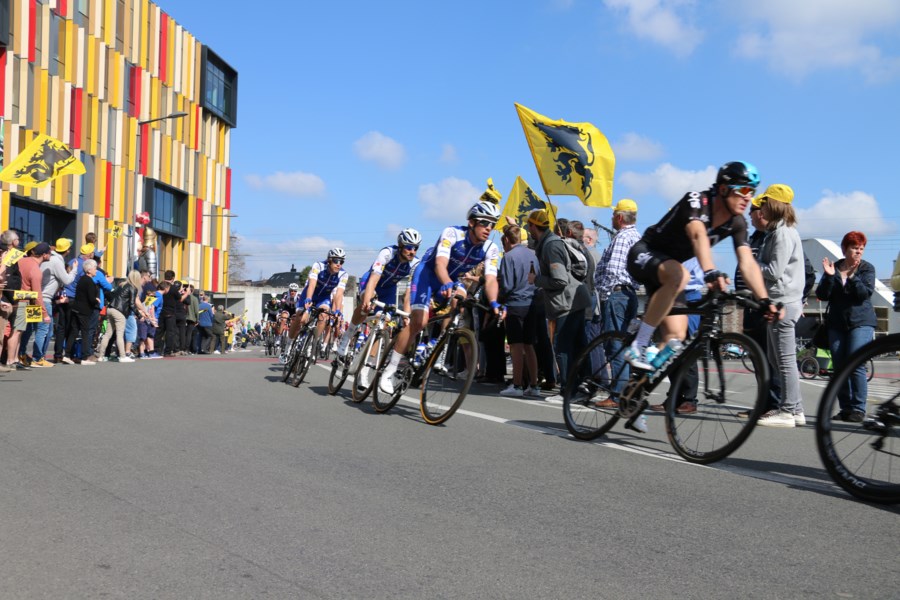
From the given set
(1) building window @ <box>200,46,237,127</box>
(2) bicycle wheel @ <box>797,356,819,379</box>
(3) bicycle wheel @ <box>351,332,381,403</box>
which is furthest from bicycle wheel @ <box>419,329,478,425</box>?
(1) building window @ <box>200,46,237,127</box>

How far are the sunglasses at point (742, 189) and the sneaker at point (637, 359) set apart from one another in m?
1.16

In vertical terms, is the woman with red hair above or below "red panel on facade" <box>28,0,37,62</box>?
below

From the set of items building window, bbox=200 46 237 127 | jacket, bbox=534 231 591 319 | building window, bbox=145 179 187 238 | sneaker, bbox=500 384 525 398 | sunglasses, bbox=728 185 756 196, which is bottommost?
sneaker, bbox=500 384 525 398

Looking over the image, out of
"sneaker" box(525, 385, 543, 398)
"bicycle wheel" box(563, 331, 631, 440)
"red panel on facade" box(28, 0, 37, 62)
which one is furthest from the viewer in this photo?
"red panel on facade" box(28, 0, 37, 62)

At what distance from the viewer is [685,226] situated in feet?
19.1

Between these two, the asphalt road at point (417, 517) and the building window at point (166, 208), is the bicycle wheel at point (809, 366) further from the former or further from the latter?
the building window at point (166, 208)

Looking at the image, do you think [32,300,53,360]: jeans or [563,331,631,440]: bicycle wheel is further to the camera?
[32,300,53,360]: jeans

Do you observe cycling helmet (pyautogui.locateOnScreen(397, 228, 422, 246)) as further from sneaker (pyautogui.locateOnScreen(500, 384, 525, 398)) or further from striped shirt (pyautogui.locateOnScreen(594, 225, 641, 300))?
sneaker (pyautogui.locateOnScreen(500, 384, 525, 398))

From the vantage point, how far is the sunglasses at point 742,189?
5.82 meters

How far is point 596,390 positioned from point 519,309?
15.6ft

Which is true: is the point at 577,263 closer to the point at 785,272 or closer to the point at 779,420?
the point at 785,272

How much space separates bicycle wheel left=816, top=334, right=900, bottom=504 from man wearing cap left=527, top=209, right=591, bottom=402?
5525mm

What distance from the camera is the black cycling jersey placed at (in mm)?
5785

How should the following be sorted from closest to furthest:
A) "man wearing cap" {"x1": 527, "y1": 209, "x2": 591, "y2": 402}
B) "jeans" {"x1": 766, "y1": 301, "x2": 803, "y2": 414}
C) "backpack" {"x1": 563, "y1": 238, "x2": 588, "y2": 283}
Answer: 1. "jeans" {"x1": 766, "y1": 301, "x2": 803, "y2": 414}
2. "man wearing cap" {"x1": 527, "y1": 209, "x2": 591, "y2": 402}
3. "backpack" {"x1": 563, "y1": 238, "x2": 588, "y2": 283}
